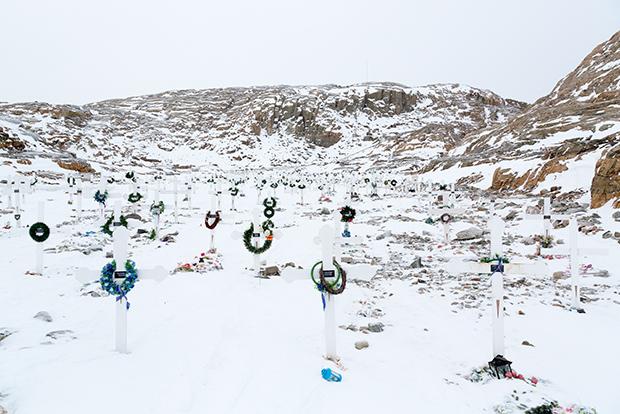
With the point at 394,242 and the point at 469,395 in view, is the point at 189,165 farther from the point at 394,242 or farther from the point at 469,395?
the point at 469,395

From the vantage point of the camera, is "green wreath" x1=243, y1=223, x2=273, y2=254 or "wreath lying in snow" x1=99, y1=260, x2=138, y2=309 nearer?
"wreath lying in snow" x1=99, y1=260, x2=138, y2=309

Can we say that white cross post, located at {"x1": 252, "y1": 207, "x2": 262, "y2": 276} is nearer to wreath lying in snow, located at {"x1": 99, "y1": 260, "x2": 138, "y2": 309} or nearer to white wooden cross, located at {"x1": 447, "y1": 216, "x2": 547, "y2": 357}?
wreath lying in snow, located at {"x1": 99, "y1": 260, "x2": 138, "y2": 309}

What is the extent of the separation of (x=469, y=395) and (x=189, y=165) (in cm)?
8130

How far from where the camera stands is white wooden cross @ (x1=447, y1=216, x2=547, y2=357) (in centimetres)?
513

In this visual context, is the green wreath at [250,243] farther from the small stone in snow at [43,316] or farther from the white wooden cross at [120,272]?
the small stone in snow at [43,316]

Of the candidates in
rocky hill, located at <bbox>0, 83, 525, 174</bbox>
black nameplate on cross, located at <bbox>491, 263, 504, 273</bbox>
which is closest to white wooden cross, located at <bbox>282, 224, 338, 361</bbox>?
black nameplate on cross, located at <bbox>491, 263, 504, 273</bbox>

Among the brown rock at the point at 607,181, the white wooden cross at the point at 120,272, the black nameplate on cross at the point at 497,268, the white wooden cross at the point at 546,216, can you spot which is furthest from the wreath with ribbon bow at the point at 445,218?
the white wooden cross at the point at 120,272

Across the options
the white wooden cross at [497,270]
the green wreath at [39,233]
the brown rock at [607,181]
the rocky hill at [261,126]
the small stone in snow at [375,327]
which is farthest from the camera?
the rocky hill at [261,126]

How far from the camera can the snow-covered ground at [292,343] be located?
14.0ft

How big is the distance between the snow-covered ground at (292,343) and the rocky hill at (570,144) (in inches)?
399

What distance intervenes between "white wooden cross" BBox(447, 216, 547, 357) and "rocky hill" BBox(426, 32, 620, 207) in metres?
11.9

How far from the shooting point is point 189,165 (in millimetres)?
80688

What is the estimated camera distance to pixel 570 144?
27.3 m

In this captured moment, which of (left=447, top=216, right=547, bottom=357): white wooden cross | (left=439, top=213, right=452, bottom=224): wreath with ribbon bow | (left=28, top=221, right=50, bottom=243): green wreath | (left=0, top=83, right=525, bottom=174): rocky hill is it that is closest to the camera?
(left=447, top=216, right=547, bottom=357): white wooden cross
